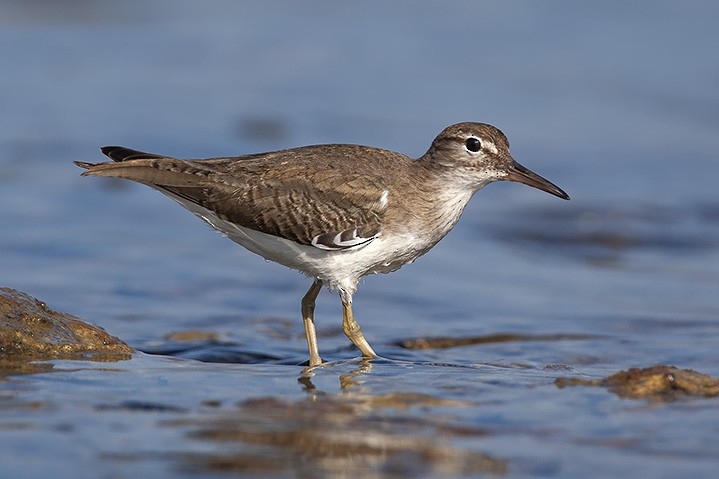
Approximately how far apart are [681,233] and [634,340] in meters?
5.08

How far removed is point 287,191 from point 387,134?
9313mm

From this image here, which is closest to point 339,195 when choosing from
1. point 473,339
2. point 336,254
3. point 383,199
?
point 383,199

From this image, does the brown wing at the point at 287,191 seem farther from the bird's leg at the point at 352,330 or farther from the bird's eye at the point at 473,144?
the bird's eye at the point at 473,144

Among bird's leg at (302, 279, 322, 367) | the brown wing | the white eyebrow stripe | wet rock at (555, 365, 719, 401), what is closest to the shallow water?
wet rock at (555, 365, 719, 401)

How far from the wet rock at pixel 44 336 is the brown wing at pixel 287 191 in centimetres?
140

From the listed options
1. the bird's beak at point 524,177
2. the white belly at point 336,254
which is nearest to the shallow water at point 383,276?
the white belly at point 336,254

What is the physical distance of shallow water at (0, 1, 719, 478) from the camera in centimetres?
647

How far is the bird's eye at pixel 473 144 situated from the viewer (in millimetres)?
9461

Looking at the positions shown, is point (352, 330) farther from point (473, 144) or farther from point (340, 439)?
point (340, 439)

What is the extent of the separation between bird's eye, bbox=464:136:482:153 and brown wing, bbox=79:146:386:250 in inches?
31.8

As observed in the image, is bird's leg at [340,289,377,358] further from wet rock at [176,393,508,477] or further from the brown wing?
wet rock at [176,393,508,477]

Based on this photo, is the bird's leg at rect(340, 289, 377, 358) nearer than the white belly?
No

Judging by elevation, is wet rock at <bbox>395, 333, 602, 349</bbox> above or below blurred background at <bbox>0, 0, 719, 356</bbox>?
below

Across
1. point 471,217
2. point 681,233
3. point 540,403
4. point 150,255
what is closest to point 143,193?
point 150,255
